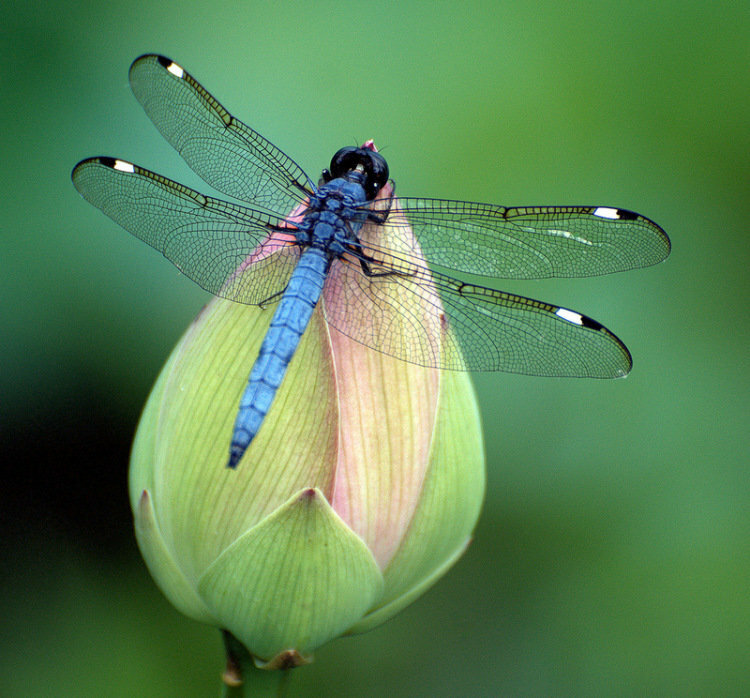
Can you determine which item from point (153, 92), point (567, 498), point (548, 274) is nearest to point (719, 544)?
point (567, 498)

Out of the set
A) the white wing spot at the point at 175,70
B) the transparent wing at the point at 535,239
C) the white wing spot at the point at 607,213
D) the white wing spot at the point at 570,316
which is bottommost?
the white wing spot at the point at 570,316

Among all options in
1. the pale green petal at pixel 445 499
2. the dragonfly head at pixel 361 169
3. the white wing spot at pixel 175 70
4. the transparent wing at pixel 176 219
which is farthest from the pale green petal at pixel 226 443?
the white wing spot at pixel 175 70

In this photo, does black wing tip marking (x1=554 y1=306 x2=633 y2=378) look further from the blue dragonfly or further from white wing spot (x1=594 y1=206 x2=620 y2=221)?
white wing spot (x1=594 y1=206 x2=620 y2=221)

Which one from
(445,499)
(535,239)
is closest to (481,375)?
(535,239)

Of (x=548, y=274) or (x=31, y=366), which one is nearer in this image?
(x=548, y=274)

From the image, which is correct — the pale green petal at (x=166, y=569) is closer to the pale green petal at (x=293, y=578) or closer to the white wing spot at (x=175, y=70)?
the pale green petal at (x=293, y=578)

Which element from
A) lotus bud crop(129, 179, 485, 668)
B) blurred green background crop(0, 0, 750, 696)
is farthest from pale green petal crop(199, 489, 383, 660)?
blurred green background crop(0, 0, 750, 696)

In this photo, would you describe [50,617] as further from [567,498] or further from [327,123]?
[327,123]
